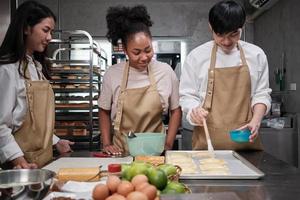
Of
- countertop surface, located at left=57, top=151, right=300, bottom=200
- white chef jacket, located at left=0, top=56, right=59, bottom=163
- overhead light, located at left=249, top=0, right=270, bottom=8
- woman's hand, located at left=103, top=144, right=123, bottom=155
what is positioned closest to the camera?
countertop surface, located at left=57, top=151, right=300, bottom=200

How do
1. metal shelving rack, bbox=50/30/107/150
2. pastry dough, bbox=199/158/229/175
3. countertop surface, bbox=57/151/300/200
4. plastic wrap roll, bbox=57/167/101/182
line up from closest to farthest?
1. countertop surface, bbox=57/151/300/200
2. plastic wrap roll, bbox=57/167/101/182
3. pastry dough, bbox=199/158/229/175
4. metal shelving rack, bbox=50/30/107/150

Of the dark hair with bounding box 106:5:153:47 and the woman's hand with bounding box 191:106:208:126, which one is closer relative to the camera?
the woman's hand with bounding box 191:106:208:126

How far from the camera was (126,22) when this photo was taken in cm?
195

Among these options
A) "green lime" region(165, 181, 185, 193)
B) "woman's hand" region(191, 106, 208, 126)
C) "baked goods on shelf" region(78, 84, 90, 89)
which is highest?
"baked goods on shelf" region(78, 84, 90, 89)

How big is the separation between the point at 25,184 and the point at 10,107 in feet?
2.47

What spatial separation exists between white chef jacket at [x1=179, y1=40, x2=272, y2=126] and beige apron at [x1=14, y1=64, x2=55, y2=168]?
68cm

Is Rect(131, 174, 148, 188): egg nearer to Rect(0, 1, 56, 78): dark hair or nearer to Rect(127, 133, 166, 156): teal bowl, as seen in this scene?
Rect(127, 133, 166, 156): teal bowl

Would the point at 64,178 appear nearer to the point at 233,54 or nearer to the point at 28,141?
the point at 28,141

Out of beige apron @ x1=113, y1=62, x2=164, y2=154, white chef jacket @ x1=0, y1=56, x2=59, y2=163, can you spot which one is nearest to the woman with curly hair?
beige apron @ x1=113, y1=62, x2=164, y2=154

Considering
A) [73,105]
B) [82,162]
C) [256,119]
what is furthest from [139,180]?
[73,105]

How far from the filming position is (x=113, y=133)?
2.05 metres

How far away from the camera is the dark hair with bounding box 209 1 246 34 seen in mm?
1694

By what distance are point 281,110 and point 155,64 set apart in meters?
2.88

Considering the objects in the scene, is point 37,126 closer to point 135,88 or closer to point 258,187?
point 135,88
